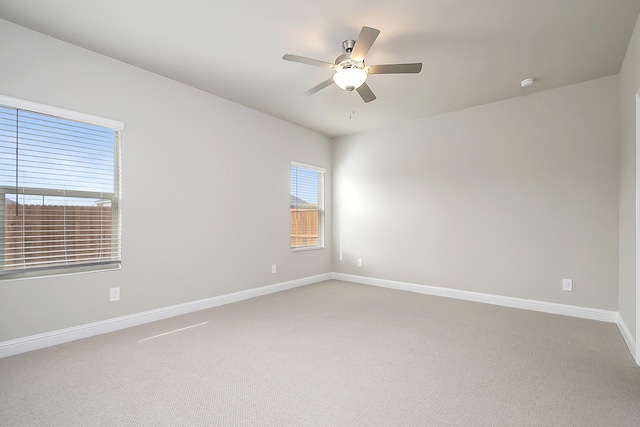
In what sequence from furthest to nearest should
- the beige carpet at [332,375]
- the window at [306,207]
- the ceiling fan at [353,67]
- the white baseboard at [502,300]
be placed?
the window at [306,207] → the white baseboard at [502,300] → the ceiling fan at [353,67] → the beige carpet at [332,375]

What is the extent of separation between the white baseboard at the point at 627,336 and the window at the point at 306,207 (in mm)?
3912

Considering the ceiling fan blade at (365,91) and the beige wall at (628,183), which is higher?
the ceiling fan blade at (365,91)

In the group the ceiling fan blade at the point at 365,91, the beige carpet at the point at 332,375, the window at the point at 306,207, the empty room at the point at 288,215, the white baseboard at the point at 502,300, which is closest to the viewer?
the beige carpet at the point at 332,375

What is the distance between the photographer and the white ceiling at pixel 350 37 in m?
2.27

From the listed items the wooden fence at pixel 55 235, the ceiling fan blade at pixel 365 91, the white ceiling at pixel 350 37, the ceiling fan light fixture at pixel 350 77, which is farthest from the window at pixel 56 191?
the ceiling fan blade at pixel 365 91

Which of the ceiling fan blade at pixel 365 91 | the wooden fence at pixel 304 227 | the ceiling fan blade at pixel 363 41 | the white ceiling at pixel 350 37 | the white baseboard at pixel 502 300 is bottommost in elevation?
the white baseboard at pixel 502 300

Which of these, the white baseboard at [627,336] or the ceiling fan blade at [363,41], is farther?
the white baseboard at [627,336]

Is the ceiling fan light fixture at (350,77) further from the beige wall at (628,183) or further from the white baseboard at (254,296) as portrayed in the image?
the white baseboard at (254,296)

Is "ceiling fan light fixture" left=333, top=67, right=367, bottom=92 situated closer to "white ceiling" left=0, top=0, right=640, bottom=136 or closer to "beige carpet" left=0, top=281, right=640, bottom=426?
"white ceiling" left=0, top=0, right=640, bottom=136

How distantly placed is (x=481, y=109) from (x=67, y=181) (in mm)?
4785

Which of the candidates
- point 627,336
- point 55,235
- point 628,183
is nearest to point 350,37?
point 628,183

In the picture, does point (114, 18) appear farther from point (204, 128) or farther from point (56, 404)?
point (56, 404)

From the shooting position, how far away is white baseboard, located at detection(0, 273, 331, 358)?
8.22 feet

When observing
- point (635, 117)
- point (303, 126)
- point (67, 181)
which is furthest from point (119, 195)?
point (635, 117)
